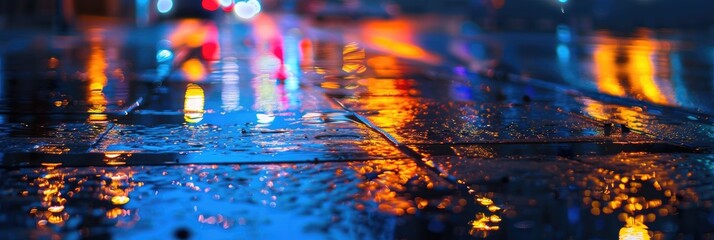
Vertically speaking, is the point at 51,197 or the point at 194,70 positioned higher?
the point at 51,197

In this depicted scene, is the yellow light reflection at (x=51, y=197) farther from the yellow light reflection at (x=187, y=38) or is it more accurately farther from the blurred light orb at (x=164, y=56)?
the yellow light reflection at (x=187, y=38)

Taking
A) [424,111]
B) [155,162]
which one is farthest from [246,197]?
[424,111]

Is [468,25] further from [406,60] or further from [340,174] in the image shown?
[340,174]

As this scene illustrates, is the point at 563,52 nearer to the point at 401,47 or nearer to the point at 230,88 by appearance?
the point at 401,47

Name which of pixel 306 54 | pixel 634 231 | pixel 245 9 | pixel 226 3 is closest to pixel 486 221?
pixel 634 231

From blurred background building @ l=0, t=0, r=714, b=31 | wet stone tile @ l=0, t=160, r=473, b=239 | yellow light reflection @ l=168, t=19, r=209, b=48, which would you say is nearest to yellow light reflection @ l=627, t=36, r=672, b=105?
wet stone tile @ l=0, t=160, r=473, b=239

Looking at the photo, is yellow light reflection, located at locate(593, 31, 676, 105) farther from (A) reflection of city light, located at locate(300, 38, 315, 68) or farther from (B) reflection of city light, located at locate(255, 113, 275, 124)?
(A) reflection of city light, located at locate(300, 38, 315, 68)
